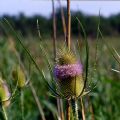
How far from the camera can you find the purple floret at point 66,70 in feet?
3.15

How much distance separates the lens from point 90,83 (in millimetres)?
937

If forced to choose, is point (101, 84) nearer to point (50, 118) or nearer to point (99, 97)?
point (99, 97)

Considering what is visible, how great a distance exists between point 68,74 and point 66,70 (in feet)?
0.05

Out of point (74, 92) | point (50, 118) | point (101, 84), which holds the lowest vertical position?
point (50, 118)

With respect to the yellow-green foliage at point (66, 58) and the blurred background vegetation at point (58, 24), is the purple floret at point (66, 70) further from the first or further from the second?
the blurred background vegetation at point (58, 24)

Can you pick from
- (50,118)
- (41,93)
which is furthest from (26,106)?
(41,93)

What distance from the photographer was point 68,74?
0.97 m

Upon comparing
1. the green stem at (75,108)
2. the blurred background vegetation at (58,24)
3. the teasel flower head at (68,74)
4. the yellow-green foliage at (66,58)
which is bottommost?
the blurred background vegetation at (58,24)

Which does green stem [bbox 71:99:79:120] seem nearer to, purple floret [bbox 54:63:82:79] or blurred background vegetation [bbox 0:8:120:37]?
purple floret [bbox 54:63:82:79]

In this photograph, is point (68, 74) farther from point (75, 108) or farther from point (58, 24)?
point (58, 24)

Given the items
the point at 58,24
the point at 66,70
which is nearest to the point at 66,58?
the point at 66,70

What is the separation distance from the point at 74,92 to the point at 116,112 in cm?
148

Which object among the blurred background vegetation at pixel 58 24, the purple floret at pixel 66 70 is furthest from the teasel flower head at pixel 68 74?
the blurred background vegetation at pixel 58 24

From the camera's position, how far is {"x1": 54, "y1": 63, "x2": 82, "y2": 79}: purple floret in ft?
3.15
